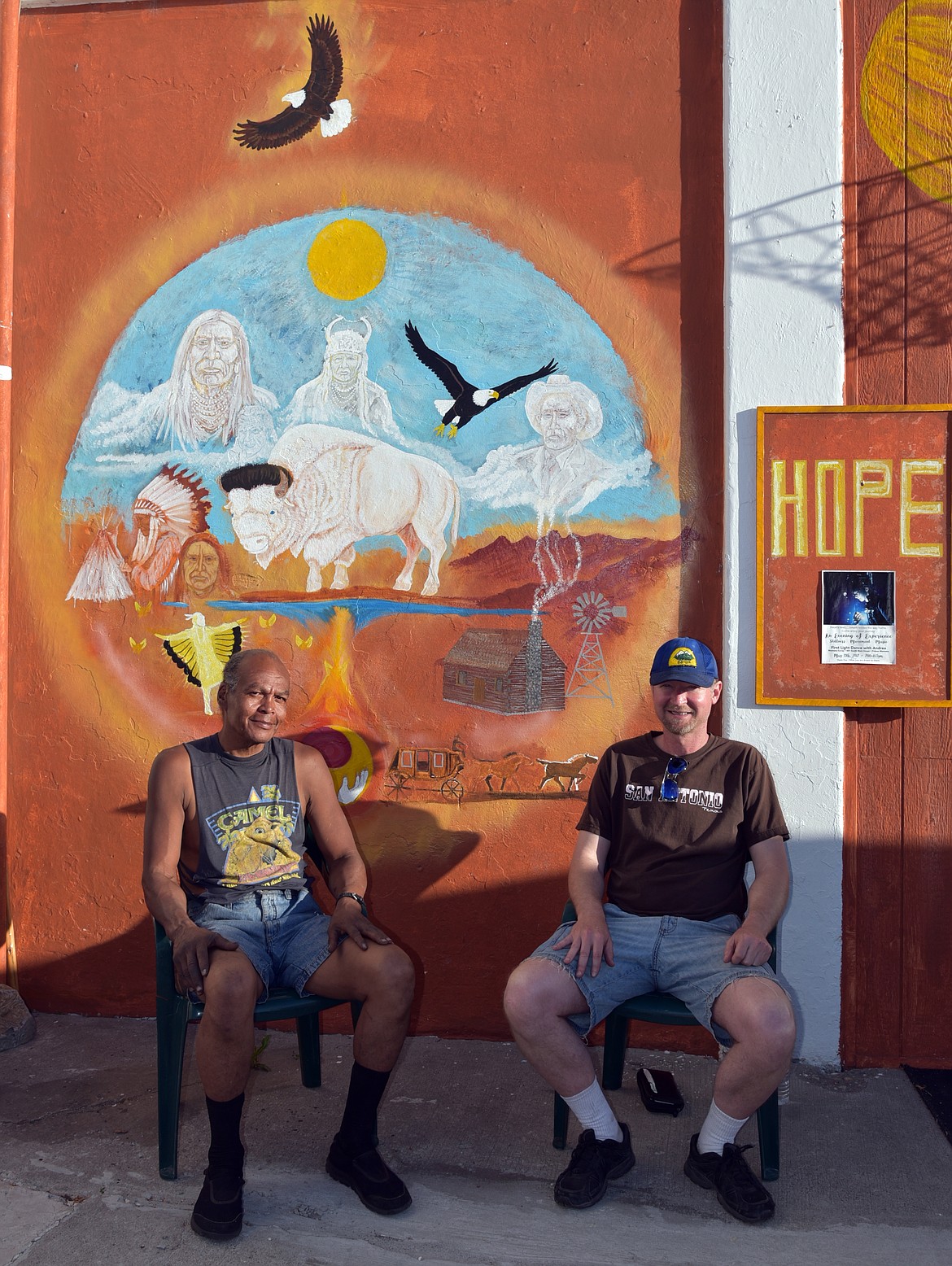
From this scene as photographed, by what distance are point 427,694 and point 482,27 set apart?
2.44 m

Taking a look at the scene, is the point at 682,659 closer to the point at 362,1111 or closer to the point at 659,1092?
the point at 659,1092

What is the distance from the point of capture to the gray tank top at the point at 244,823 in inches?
120

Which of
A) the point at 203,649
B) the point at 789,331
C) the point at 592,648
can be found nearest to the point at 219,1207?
the point at 203,649

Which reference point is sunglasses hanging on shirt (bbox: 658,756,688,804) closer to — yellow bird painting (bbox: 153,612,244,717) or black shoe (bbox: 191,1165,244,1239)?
black shoe (bbox: 191,1165,244,1239)

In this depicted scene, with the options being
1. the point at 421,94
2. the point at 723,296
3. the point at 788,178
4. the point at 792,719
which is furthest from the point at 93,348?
the point at 792,719

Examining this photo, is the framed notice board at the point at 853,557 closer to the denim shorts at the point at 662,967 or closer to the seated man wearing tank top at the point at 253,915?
the denim shorts at the point at 662,967

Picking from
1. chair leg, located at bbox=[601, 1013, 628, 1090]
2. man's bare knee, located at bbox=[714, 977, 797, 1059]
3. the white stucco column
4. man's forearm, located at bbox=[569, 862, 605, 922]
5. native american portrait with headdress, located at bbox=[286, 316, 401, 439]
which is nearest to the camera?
man's bare knee, located at bbox=[714, 977, 797, 1059]

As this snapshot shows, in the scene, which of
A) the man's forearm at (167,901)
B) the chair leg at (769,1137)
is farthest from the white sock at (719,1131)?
the man's forearm at (167,901)

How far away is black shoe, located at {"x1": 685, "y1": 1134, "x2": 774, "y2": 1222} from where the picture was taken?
264cm

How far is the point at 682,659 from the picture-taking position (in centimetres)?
301

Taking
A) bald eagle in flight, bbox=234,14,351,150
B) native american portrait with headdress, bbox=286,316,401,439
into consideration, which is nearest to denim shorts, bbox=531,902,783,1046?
native american portrait with headdress, bbox=286,316,401,439

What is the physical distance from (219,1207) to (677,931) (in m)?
1.38

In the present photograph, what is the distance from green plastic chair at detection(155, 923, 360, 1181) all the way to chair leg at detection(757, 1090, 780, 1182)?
1134 millimetres

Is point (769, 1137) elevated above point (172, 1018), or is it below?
below
